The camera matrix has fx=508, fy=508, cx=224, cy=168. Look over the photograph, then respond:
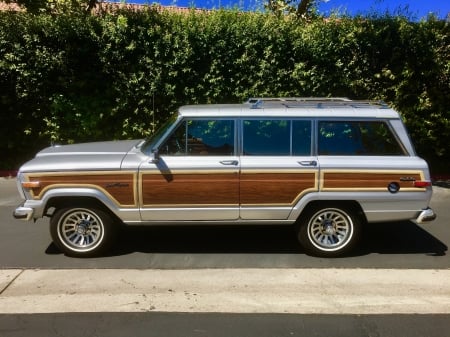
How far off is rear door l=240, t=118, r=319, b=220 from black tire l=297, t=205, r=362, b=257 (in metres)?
0.28

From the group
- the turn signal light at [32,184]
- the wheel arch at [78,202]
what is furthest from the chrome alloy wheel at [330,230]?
the turn signal light at [32,184]

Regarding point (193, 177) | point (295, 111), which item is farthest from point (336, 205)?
point (193, 177)

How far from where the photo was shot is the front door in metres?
5.51

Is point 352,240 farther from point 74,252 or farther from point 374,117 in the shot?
point 74,252

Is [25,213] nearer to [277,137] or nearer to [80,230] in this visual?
[80,230]

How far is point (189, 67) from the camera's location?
387 inches

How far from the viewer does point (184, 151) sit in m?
5.61

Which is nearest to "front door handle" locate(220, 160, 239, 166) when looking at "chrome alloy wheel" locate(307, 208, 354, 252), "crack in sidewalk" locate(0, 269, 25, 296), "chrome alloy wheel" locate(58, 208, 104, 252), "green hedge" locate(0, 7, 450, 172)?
"chrome alloy wheel" locate(307, 208, 354, 252)

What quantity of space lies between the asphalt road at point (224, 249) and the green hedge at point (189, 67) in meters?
3.39

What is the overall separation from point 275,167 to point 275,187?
22 centimetres

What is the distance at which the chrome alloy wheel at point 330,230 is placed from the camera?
5.74 metres

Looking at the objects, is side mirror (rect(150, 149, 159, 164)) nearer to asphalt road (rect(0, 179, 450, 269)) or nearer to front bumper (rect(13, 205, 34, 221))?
asphalt road (rect(0, 179, 450, 269))
